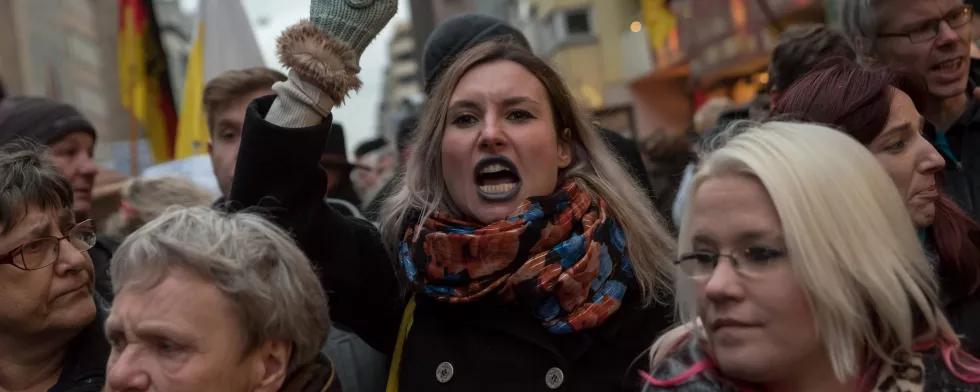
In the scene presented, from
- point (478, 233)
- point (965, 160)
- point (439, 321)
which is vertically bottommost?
point (439, 321)

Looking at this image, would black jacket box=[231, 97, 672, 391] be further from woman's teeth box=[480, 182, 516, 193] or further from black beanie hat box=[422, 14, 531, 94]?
black beanie hat box=[422, 14, 531, 94]

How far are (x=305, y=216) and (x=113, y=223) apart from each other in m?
3.27

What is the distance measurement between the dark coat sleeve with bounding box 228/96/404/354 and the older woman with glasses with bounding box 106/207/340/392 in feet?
0.67

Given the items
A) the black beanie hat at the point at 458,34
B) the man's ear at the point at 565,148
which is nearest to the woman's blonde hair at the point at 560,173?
the man's ear at the point at 565,148

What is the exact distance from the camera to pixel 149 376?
2.73 meters

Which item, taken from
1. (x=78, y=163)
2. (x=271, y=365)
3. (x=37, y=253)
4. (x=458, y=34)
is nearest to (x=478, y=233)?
(x=271, y=365)

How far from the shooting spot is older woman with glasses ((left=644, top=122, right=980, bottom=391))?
2.44 metres

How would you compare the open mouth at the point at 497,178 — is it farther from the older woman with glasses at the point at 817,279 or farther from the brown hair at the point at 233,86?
the brown hair at the point at 233,86

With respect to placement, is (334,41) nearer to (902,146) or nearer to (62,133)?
(902,146)

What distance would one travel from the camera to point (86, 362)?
3363 mm

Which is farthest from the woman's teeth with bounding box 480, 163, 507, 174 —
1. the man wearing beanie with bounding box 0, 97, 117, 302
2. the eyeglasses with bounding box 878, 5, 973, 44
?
the man wearing beanie with bounding box 0, 97, 117, 302

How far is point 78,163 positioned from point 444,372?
2535 mm

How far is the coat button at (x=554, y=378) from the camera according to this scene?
10.3ft

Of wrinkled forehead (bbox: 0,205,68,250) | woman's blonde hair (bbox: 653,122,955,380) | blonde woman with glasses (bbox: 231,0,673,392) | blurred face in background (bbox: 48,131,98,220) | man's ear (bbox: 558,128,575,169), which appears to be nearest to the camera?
woman's blonde hair (bbox: 653,122,955,380)
